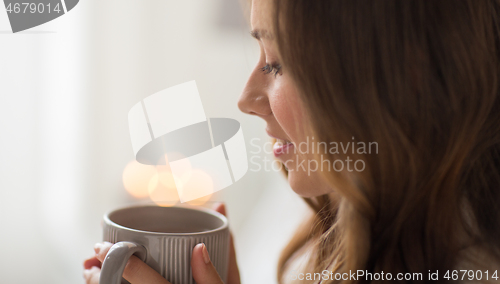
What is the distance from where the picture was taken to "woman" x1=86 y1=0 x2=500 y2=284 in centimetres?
37

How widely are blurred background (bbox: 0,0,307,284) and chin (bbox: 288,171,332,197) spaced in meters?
0.26

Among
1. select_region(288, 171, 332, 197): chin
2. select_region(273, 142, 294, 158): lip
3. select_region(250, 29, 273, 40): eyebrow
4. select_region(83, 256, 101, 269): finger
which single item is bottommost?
select_region(83, 256, 101, 269): finger

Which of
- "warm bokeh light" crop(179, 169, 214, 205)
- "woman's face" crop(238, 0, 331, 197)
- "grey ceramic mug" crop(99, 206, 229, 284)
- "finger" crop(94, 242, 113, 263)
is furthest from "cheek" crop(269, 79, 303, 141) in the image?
"warm bokeh light" crop(179, 169, 214, 205)

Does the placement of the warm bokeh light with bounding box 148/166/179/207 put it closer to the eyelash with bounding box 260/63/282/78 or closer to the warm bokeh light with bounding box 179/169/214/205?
the warm bokeh light with bounding box 179/169/214/205

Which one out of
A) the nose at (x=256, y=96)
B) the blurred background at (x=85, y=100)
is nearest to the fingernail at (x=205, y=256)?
the nose at (x=256, y=96)

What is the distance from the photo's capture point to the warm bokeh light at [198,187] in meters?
0.85

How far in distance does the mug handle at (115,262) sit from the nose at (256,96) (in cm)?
25

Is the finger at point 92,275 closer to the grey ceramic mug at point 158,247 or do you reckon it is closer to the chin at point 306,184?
the grey ceramic mug at point 158,247

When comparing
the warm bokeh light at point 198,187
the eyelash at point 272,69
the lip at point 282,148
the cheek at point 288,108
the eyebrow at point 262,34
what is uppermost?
the eyebrow at point 262,34

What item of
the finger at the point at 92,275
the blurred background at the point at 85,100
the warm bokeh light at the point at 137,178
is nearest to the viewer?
the finger at the point at 92,275

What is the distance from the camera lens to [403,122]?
39cm

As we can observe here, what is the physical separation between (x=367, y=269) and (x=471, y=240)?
4.6 inches

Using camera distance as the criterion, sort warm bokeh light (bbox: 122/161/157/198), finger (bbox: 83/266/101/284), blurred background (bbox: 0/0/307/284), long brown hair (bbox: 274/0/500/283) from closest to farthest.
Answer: long brown hair (bbox: 274/0/500/283)
finger (bbox: 83/266/101/284)
blurred background (bbox: 0/0/307/284)
warm bokeh light (bbox: 122/161/157/198)

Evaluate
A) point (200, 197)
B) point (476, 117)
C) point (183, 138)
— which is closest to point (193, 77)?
point (183, 138)
